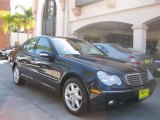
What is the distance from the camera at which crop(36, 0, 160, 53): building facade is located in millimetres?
12883

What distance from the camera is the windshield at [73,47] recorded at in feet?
18.6

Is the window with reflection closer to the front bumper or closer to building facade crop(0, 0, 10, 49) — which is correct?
the front bumper

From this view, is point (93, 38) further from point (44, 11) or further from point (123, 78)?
point (123, 78)

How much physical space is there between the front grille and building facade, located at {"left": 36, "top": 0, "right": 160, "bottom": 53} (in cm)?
781

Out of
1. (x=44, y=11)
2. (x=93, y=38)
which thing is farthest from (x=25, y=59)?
(x=44, y=11)

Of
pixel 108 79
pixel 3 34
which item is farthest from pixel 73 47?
pixel 3 34

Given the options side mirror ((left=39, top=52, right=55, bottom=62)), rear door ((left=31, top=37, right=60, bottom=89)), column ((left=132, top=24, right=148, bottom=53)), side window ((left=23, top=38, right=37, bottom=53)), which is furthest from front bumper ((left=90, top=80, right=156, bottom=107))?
column ((left=132, top=24, right=148, bottom=53))

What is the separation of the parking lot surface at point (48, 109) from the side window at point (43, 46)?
113 cm

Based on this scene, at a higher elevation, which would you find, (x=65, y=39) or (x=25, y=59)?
(x=65, y=39)

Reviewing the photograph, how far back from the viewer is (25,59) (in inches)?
267

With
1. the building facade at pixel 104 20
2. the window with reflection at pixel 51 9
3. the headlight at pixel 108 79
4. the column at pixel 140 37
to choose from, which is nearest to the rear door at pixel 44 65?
the headlight at pixel 108 79

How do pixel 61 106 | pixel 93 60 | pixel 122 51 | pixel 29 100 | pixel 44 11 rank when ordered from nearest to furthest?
pixel 93 60 < pixel 61 106 < pixel 29 100 < pixel 122 51 < pixel 44 11

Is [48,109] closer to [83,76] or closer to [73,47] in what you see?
[83,76]

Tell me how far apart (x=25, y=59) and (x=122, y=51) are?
446 cm
